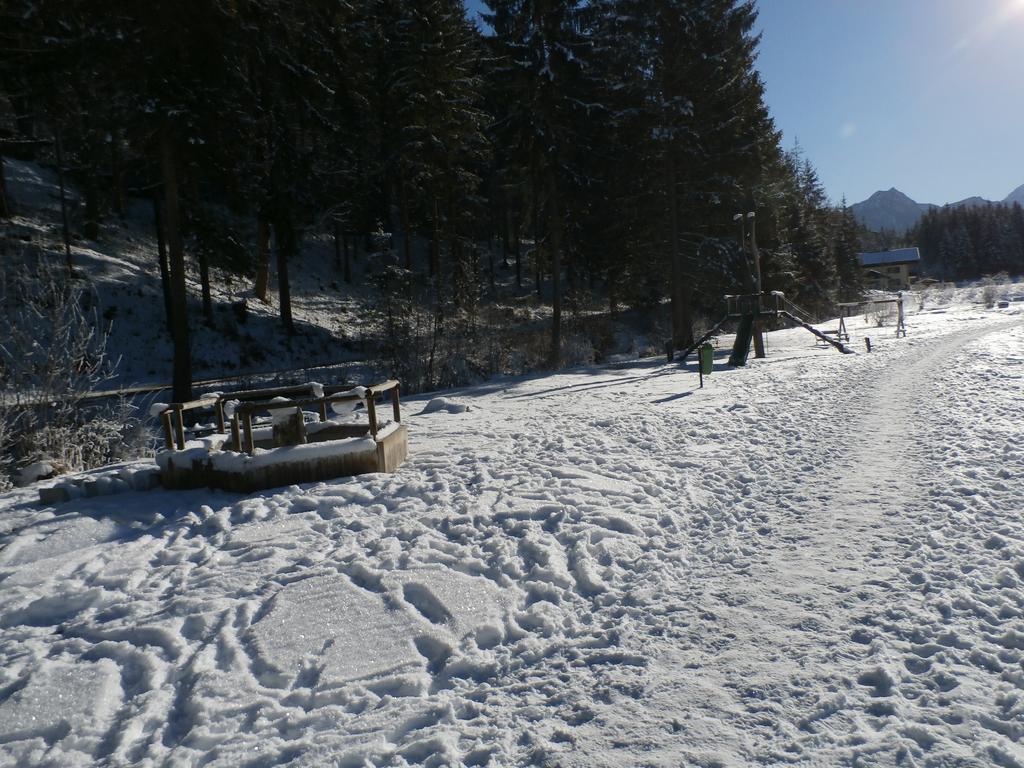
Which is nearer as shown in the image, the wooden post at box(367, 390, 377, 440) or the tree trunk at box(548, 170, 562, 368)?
the wooden post at box(367, 390, 377, 440)

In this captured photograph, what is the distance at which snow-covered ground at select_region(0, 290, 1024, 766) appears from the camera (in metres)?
3.04

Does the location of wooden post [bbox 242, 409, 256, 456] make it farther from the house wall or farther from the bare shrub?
the house wall

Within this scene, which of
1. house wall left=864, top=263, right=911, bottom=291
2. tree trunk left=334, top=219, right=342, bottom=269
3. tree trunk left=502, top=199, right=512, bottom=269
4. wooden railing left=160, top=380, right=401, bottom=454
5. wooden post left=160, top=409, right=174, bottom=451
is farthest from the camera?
house wall left=864, top=263, right=911, bottom=291

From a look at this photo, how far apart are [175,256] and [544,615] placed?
15000 mm

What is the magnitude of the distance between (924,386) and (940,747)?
37.4 ft

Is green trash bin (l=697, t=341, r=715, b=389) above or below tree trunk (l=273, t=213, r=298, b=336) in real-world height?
below

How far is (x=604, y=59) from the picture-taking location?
23.9 m

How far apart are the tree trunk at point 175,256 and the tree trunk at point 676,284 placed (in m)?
16.8

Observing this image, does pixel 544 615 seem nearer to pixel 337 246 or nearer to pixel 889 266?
pixel 337 246

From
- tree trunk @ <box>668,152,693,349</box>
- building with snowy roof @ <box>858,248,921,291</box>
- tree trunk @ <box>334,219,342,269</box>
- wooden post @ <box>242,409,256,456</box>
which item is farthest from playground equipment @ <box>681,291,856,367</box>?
building with snowy roof @ <box>858,248,921,291</box>

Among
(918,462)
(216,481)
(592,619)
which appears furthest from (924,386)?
(216,481)

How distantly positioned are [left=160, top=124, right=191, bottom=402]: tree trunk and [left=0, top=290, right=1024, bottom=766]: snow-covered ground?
363 inches

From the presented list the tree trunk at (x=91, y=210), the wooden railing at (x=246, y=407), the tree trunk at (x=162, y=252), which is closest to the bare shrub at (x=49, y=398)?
the wooden railing at (x=246, y=407)

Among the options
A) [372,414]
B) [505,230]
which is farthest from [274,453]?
[505,230]
